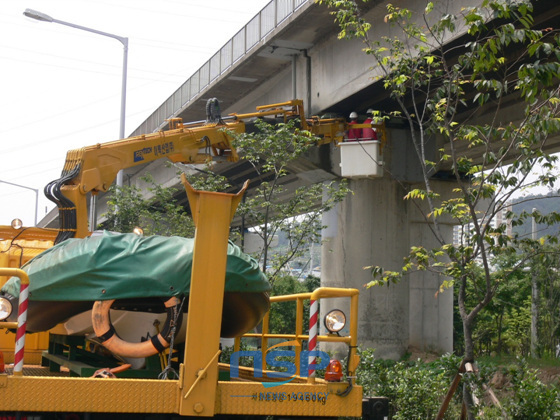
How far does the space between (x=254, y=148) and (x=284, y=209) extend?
1379 mm

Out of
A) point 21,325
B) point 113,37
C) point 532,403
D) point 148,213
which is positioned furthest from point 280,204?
point 113,37

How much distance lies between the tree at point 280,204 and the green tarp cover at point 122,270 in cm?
877

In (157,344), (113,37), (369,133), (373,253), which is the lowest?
(157,344)

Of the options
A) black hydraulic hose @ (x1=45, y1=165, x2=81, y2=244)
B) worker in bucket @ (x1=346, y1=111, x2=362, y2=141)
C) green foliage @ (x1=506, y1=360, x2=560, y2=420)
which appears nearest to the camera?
green foliage @ (x1=506, y1=360, x2=560, y2=420)

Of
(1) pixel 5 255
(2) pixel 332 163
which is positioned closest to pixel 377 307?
(2) pixel 332 163

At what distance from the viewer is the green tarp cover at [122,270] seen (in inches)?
229

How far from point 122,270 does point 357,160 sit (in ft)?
40.9

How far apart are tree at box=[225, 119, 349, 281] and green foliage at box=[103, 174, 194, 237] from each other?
70.4 inches

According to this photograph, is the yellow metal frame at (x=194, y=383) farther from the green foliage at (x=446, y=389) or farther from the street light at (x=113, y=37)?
the street light at (x=113, y=37)

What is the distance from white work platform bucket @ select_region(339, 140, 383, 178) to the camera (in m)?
17.7

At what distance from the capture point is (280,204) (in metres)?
15.8

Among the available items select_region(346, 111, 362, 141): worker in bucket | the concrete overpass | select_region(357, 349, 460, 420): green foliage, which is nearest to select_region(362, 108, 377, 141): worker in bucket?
select_region(346, 111, 362, 141): worker in bucket

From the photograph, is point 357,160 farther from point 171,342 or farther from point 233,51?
point 171,342

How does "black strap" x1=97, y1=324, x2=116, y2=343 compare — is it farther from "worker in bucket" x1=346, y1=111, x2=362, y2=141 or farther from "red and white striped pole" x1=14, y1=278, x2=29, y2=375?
"worker in bucket" x1=346, y1=111, x2=362, y2=141
